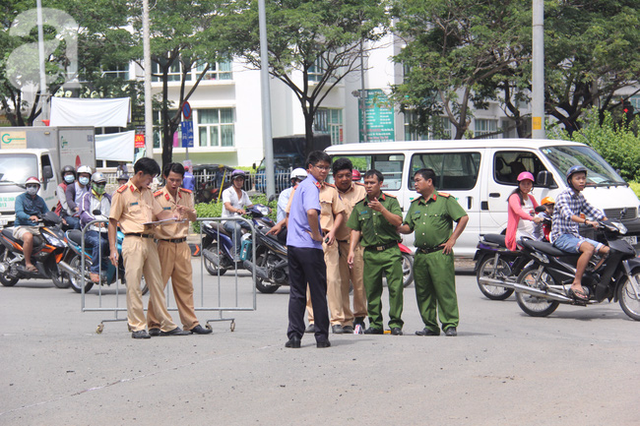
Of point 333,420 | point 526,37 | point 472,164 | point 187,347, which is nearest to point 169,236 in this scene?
point 187,347

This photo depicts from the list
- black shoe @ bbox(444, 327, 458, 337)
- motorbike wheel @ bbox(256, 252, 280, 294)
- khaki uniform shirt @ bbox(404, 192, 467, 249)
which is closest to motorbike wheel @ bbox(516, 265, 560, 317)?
black shoe @ bbox(444, 327, 458, 337)

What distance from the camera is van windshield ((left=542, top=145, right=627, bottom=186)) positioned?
42.8 feet

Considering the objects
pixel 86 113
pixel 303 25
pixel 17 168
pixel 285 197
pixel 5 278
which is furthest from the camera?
pixel 86 113

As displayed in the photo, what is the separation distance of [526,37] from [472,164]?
1157 cm

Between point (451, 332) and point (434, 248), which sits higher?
point (434, 248)

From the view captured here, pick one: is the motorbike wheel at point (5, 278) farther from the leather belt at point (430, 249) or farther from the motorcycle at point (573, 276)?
the motorcycle at point (573, 276)

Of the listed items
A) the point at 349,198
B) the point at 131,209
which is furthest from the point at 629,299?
the point at 131,209

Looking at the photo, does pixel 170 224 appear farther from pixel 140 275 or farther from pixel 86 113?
pixel 86 113

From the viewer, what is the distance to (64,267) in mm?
12719

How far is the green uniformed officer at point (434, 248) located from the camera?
8430mm

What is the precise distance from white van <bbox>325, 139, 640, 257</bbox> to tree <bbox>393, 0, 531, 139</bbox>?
1144 cm

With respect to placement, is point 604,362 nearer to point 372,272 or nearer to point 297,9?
point 372,272

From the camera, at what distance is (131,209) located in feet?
27.8

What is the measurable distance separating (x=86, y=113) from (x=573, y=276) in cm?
2514
